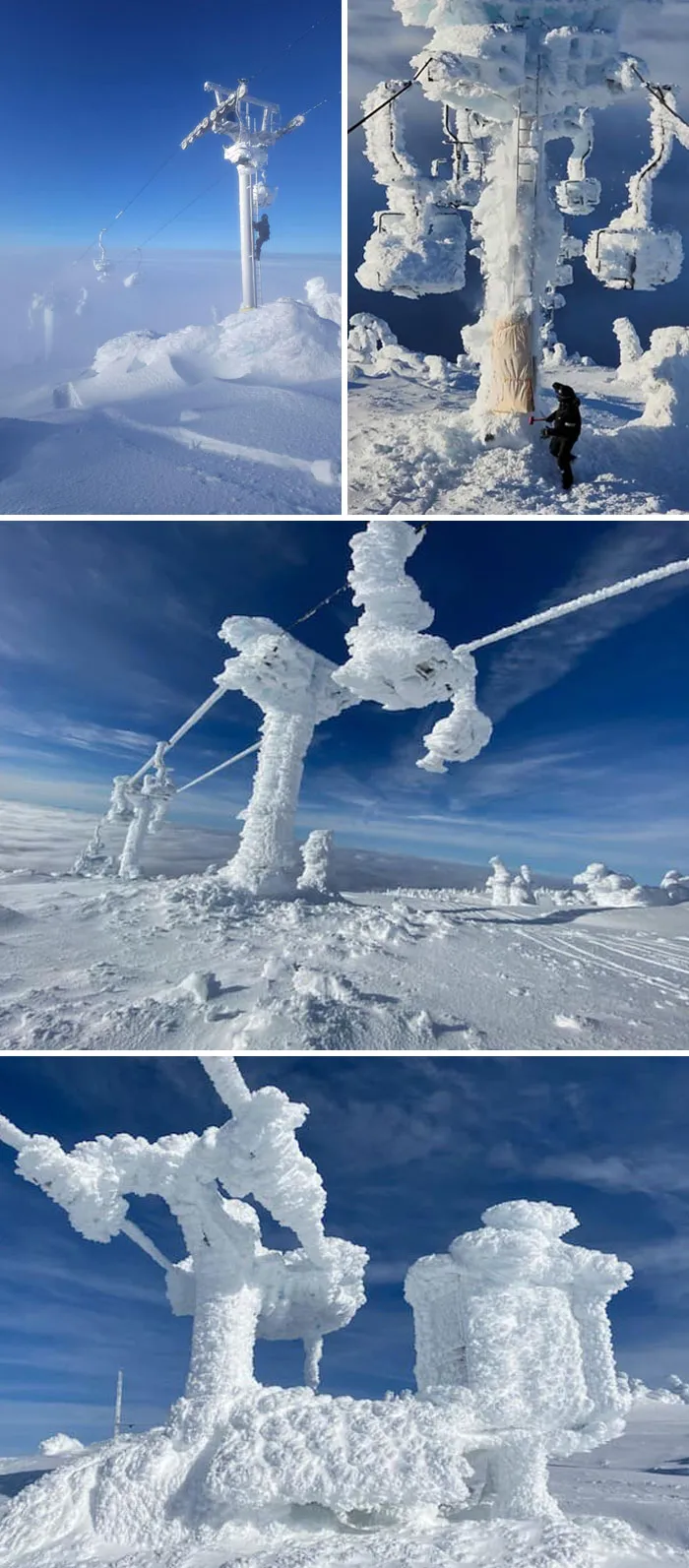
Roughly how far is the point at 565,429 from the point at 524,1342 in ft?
24.9

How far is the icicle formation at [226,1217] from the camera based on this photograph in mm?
6652

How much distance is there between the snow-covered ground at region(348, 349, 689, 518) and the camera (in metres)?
8.04

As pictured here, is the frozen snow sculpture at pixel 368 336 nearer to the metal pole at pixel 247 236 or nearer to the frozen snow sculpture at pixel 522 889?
the metal pole at pixel 247 236

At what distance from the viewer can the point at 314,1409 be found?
20.0 ft

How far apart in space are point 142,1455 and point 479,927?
5015mm

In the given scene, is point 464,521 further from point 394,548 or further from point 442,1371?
point 442,1371

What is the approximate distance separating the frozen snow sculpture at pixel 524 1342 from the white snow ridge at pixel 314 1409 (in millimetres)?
14

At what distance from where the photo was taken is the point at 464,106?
7984mm

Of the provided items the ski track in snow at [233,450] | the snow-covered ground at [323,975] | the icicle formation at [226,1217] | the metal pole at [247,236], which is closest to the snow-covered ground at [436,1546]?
the icicle formation at [226,1217]

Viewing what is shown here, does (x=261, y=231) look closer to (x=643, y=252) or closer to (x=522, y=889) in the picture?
(x=643, y=252)

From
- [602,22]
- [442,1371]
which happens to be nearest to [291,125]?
[602,22]

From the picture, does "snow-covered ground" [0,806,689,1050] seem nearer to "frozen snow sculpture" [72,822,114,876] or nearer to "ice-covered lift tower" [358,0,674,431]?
"frozen snow sculpture" [72,822,114,876]

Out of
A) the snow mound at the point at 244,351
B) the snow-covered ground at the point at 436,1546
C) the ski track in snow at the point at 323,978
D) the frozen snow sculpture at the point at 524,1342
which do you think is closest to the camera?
the snow-covered ground at the point at 436,1546

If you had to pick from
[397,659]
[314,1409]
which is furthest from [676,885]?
[314,1409]
